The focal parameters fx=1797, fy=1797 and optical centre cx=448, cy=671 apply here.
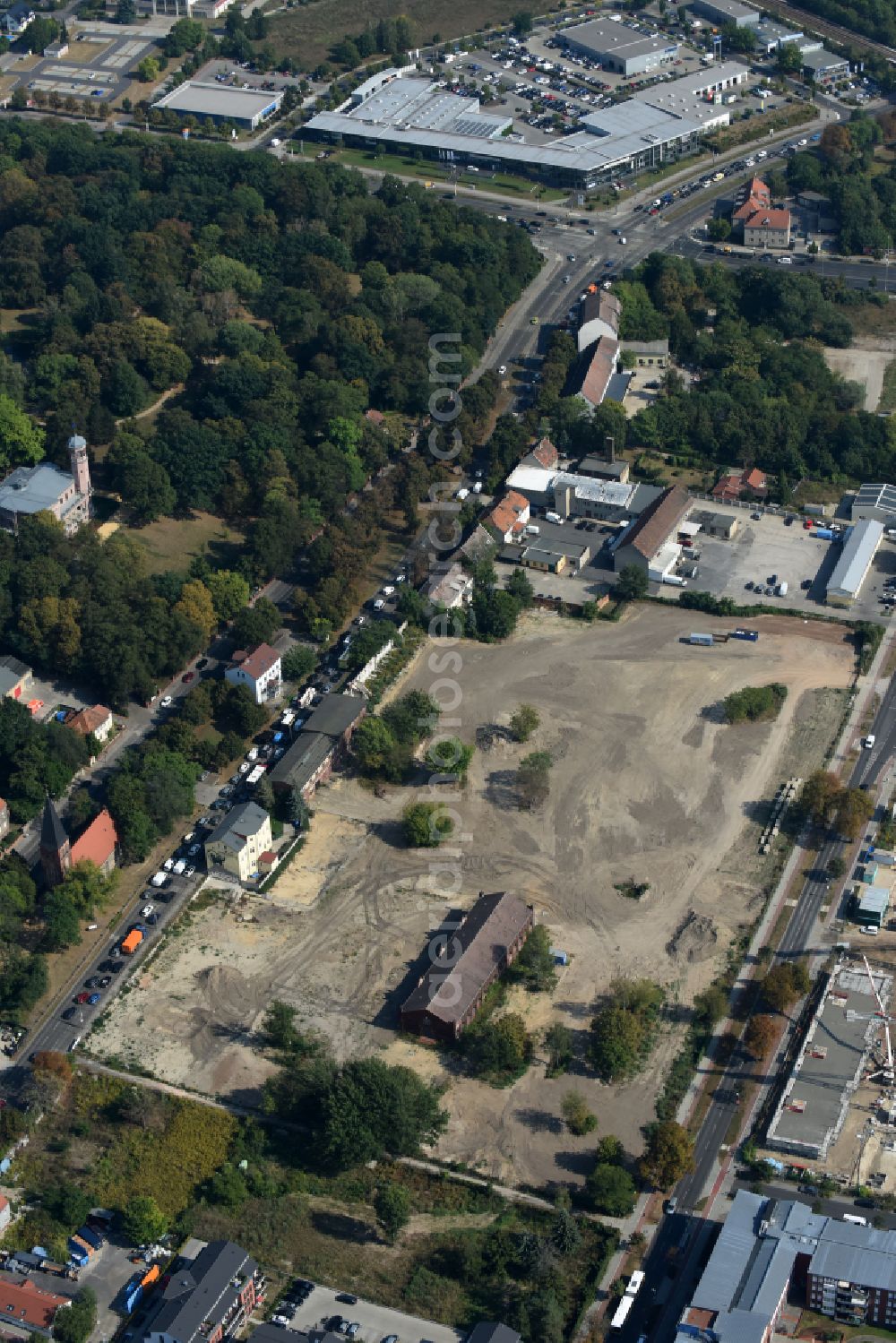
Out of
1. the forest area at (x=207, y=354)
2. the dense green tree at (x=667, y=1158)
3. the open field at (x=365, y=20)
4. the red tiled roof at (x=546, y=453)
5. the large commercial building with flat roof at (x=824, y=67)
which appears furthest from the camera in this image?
the open field at (x=365, y=20)

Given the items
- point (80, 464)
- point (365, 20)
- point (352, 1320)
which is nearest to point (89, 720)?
point (80, 464)

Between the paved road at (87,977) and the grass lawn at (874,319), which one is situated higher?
the grass lawn at (874,319)

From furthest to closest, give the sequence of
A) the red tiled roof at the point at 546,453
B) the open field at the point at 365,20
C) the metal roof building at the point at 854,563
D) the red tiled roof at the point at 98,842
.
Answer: the open field at the point at 365,20 → the red tiled roof at the point at 546,453 → the metal roof building at the point at 854,563 → the red tiled roof at the point at 98,842

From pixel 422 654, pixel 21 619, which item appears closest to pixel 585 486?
pixel 422 654

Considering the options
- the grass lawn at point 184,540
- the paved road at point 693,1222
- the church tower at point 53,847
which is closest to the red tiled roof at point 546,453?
the grass lawn at point 184,540

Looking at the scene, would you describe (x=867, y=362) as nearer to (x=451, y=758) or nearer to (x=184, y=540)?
(x=184, y=540)

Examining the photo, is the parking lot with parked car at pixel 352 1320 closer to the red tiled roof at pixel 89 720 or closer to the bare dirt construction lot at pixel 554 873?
the bare dirt construction lot at pixel 554 873
